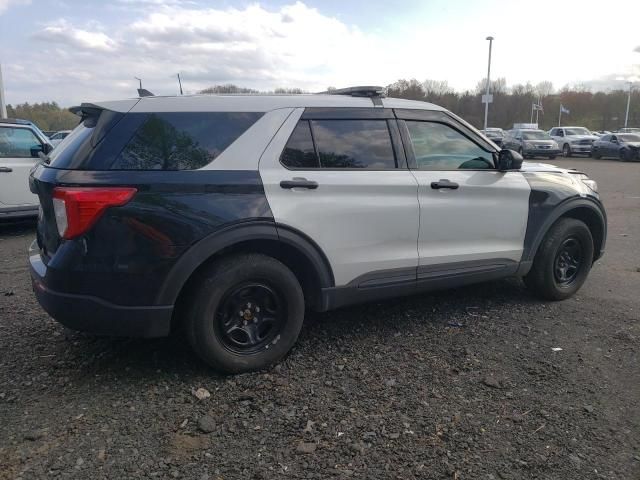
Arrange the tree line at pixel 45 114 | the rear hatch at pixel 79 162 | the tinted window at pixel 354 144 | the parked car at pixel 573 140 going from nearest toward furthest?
the rear hatch at pixel 79 162 → the tinted window at pixel 354 144 → the parked car at pixel 573 140 → the tree line at pixel 45 114

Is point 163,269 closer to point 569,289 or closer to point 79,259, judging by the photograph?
point 79,259

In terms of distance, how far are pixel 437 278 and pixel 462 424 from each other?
1404 mm

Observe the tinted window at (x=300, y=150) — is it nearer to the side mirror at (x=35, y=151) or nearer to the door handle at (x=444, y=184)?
the door handle at (x=444, y=184)

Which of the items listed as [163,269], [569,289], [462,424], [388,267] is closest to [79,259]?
[163,269]

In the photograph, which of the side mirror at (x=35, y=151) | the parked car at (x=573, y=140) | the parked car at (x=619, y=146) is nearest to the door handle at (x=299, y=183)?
the side mirror at (x=35, y=151)

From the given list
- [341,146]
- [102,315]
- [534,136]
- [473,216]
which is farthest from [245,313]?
[534,136]

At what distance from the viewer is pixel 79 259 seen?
298cm

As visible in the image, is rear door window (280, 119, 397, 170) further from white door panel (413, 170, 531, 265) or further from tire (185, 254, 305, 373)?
tire (185, 254, 305, 373)

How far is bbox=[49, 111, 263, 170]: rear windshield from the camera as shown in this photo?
309 centimetres

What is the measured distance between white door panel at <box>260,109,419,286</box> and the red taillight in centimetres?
88

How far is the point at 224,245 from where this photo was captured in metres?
3.19

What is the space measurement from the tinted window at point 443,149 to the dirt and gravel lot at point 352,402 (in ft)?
4.18

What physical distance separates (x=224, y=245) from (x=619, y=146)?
30200mm

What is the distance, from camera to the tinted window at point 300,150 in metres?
3.49
